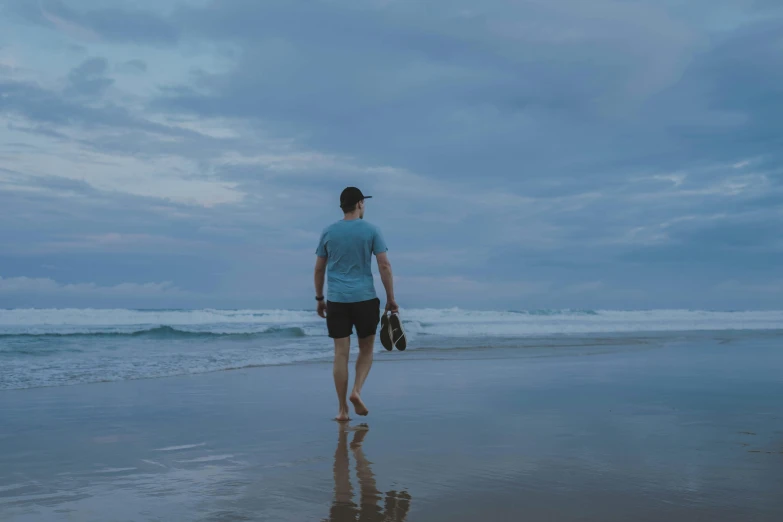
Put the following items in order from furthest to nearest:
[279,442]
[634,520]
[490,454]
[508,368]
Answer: [508,368]
[279,442]
[490,454]
[634,520]

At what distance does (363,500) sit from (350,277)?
2.90 m

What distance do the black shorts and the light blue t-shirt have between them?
5 cm

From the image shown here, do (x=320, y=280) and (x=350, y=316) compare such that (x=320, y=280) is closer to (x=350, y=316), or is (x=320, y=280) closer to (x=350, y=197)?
(x=350, y=316)

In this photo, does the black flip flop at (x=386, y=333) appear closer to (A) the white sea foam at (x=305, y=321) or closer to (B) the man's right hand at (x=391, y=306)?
(B) the man's right hand at (x=391, y=306)

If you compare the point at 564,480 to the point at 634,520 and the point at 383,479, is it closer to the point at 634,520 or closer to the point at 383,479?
the point at 634,520

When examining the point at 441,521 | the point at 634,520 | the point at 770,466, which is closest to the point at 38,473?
the point at 441,521

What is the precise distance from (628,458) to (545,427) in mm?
1230

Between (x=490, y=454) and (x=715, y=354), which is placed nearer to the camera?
(x=490, y=454)

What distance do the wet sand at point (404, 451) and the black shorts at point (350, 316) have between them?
0.81m

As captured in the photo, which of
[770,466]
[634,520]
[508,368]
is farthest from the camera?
[508,368]

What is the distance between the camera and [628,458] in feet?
14.2

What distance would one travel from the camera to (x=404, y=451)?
15.3 feet

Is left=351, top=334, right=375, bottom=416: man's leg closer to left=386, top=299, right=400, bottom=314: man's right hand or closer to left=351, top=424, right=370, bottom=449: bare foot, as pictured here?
left=386, top=299, right=400, bottom=314: man's right hand

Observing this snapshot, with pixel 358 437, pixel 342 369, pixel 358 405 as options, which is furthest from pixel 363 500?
pixel 342 369
